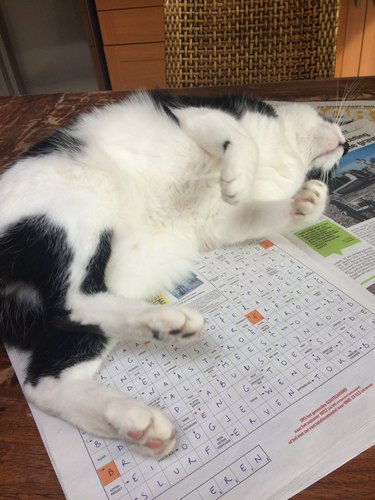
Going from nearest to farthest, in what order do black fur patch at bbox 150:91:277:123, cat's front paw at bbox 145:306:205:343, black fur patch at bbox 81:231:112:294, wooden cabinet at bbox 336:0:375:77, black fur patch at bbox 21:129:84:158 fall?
1. cat's front paw at bbox 145:306:205:343
2. black fur patch at bbox 81:231:112:294
3. black fur patch at bbox 21:129:84:158
4. black fur patch at bbox 150:91:277:123
5. wooden cabinet at bbox 336:0:375:77

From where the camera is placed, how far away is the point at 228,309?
0.63m

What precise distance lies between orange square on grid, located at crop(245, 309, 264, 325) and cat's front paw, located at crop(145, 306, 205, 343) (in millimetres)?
93

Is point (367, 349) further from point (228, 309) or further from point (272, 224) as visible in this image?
point (272, 224)

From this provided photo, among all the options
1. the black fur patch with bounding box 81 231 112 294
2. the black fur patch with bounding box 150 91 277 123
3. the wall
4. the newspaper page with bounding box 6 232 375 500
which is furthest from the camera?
the wall

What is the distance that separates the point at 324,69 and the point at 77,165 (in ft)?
3.27

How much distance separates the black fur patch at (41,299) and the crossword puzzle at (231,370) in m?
0.07

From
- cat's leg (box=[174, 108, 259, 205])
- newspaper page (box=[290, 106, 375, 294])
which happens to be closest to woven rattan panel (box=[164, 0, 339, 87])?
newspaper page (box=[290, 106, 375, 294])

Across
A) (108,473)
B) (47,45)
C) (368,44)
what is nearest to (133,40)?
(47,45)

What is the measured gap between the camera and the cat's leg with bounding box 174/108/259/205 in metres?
0.70

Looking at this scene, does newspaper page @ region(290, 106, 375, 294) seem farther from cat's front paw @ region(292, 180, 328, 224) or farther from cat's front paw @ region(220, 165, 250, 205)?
cat's front paw @ region(220, 165, 250, 205)

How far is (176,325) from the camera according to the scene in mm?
543

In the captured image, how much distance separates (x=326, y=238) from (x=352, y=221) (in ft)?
0.26

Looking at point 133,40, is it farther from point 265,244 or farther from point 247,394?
point 247,394

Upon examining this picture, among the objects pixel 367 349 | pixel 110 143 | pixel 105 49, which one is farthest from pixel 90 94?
pixel 105 49
